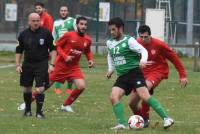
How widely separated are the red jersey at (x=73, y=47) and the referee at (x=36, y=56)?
180cm

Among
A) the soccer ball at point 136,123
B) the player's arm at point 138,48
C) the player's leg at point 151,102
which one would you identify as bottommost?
the soccer ball at point 136,123

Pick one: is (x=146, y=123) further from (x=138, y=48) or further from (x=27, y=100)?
(x=27, y=100)

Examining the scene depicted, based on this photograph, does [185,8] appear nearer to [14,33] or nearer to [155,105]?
[14,33]

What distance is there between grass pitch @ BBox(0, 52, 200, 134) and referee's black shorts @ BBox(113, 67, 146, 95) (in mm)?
700

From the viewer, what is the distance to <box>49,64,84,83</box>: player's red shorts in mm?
15223

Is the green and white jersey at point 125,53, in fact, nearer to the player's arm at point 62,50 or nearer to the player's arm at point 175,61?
the player's arm at point 175,61

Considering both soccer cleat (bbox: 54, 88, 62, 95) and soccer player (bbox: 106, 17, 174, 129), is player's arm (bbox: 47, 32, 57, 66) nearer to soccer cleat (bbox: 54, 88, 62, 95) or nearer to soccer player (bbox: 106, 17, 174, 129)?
soccer player (bbox: 106, 17, 174, 129)

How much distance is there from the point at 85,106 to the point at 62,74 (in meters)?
0.85

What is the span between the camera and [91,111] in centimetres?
1477

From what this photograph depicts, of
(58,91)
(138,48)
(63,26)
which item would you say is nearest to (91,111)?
(138,48)

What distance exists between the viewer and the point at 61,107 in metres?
14.9

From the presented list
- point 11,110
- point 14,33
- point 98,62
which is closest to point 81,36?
point 11,110

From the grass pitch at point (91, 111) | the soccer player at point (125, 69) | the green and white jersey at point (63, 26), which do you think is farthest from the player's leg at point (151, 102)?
the green and white jersey at point (63, 26)

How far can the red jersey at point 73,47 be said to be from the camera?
15.2 m
